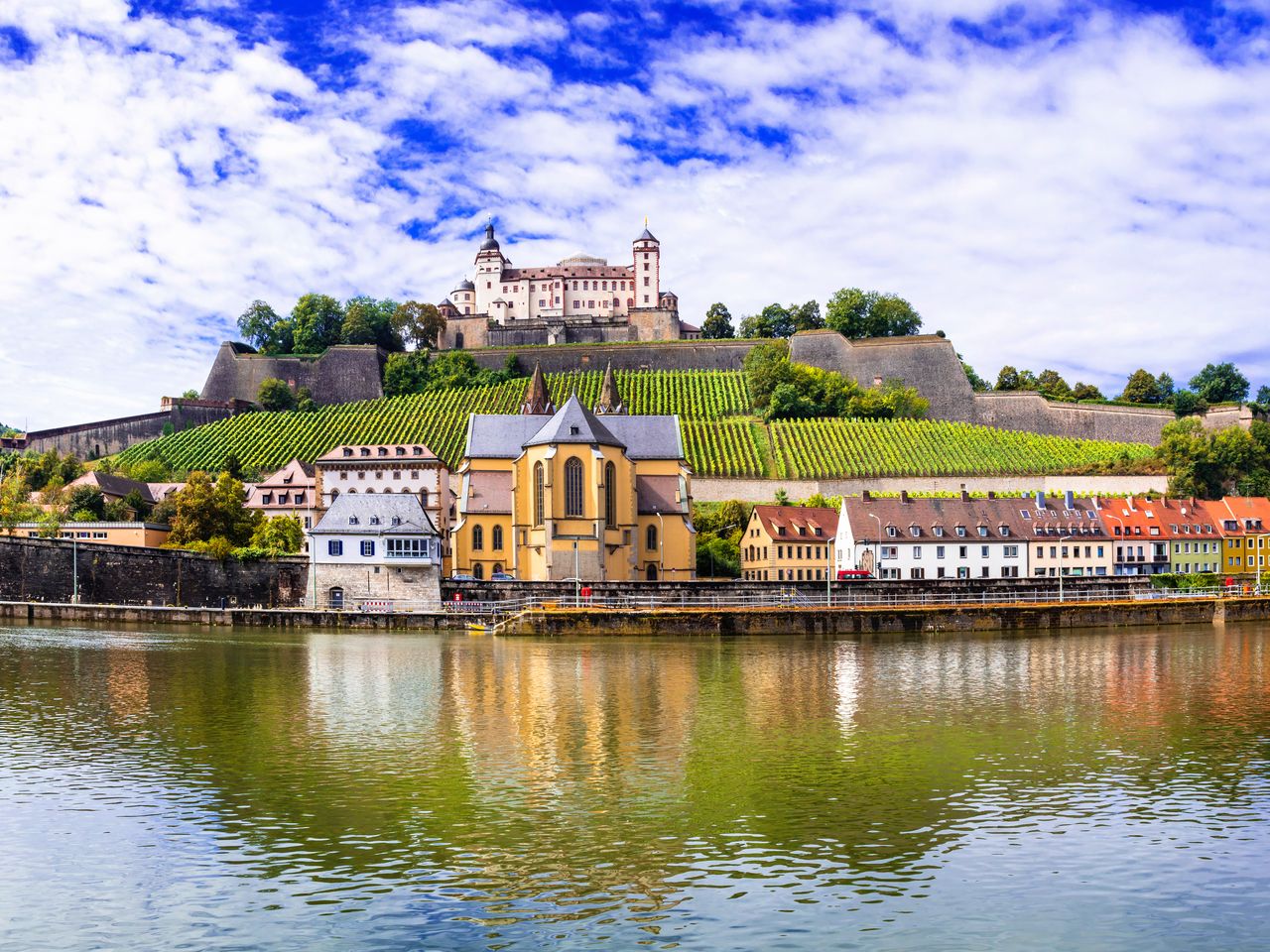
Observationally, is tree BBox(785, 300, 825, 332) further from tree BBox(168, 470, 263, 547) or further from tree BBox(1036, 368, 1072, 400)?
tree BBox(168, 470, 263, 547)

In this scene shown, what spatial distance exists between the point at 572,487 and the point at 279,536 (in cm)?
1699

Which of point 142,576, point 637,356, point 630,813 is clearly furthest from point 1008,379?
point 630,813

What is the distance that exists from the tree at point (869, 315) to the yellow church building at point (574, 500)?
61993mm

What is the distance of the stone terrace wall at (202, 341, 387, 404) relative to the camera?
127 meters

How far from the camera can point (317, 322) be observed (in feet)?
452

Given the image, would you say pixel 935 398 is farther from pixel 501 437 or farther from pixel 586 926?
pixel 586 926

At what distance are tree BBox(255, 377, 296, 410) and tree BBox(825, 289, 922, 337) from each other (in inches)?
2153

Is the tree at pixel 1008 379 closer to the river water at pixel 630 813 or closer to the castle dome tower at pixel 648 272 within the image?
the castle dome tower at pixel 648 272

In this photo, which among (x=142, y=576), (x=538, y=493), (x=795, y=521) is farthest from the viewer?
(x=795, y=521)

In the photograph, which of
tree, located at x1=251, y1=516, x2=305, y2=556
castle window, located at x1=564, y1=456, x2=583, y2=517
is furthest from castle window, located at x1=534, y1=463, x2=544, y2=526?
tree, located at x1=251, y1=516, x2=305, y2=556

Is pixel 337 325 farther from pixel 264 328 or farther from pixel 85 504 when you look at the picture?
pixel 85 504

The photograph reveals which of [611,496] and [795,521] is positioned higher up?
[611,496]

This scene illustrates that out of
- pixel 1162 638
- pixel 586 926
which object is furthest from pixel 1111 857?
pixel 1162 638

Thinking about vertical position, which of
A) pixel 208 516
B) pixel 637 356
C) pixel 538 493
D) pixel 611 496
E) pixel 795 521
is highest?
pixel 637 356
